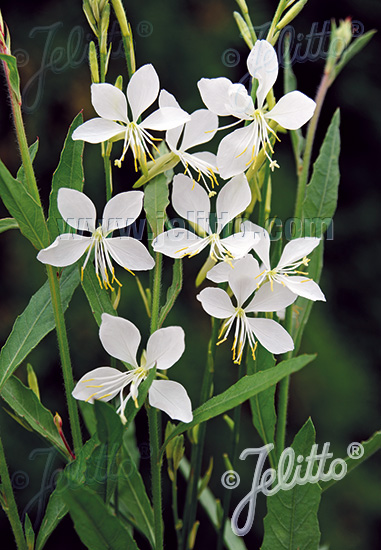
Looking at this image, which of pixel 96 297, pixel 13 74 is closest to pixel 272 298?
pixel 96 297

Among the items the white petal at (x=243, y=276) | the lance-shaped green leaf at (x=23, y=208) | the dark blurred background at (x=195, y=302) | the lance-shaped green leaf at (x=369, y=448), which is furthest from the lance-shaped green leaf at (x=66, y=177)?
the dark blurred background at (x=195, y=302)

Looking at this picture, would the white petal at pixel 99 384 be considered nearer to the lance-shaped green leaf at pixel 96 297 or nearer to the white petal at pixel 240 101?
the lance-shaped green leaf at pixel 96 297

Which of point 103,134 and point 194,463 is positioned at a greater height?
point 103,134

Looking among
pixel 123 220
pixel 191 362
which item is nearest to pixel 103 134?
pixel 123 220

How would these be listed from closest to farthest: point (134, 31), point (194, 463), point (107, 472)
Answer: point (107, 472)
point (194, 463)
point (134, 31)

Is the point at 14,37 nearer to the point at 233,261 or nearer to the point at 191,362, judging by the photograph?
the point at 191,362

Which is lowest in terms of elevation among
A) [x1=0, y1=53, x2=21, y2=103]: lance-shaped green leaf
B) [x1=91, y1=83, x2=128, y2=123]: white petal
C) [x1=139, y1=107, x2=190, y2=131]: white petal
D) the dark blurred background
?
the dark blurred background

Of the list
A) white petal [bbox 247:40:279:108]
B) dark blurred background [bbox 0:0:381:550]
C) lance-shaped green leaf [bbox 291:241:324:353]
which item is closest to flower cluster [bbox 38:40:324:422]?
white petal [bbox 247:40:279:108]

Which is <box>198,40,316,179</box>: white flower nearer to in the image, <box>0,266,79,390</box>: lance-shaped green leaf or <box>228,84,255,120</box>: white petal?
<box>228,84,255,120</box>: white petal
